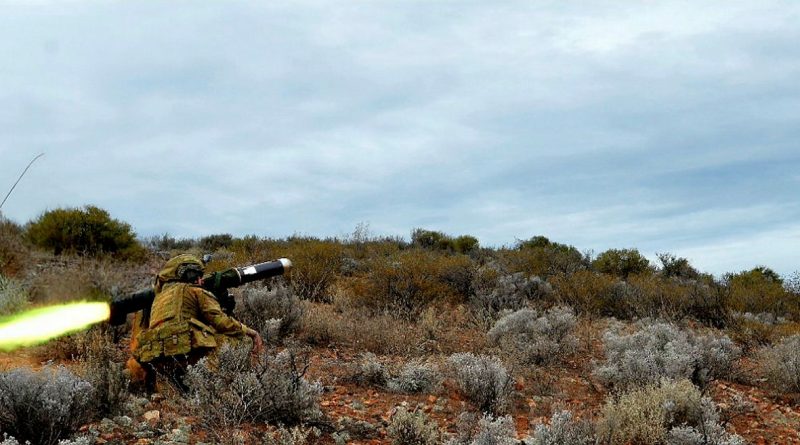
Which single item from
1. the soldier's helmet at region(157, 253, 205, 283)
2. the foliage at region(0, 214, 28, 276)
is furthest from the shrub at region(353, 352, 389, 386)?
the foliage at region(0, 214, 28, 276)

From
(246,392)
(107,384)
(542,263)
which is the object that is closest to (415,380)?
(246,392)

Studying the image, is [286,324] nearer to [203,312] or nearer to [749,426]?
[203,312]

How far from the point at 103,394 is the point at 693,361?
19.6 feet

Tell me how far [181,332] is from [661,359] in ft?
16.4

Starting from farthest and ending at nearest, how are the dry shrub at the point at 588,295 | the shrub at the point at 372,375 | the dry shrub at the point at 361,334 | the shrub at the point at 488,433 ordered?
the dry shrub at the point at 588,295 → the dry shrub at the point at 361,334 → the shrub at the point at 372,375 → the shrub at the point at 488,433

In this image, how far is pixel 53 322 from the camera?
23.3 ft

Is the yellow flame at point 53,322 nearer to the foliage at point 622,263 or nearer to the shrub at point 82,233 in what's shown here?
the shrub at point 82,233

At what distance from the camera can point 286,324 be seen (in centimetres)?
880

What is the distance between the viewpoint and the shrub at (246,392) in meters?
4.96

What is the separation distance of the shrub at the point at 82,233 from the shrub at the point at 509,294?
8328mm

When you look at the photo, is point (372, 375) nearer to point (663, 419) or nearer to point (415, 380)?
point (415, 380)

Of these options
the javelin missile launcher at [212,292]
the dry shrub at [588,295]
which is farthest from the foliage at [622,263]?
the javelin missile launcher at [212,292]

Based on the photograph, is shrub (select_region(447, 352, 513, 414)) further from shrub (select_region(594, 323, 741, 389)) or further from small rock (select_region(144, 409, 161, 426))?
small rock (select_region(144, 409, 161, 426))

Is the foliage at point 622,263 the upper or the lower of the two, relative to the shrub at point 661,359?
upper
